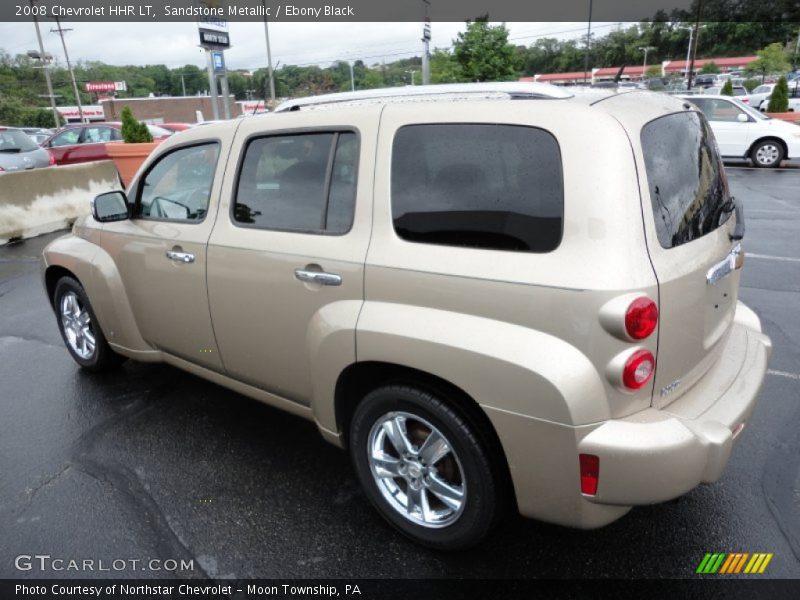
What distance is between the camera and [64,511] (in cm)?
291

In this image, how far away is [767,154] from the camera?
13.9 meters

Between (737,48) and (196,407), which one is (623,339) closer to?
(196,407)

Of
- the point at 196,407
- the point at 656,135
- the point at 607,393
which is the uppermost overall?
the point at 656,135

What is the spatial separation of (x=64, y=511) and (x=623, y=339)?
9.03ft

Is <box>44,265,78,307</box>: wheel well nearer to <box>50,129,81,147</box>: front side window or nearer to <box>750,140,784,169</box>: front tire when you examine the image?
<box>50,129,81,147</box>: front side window

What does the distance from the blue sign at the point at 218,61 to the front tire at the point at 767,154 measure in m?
12.3

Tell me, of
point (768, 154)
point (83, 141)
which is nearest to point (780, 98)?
point (768, 154)

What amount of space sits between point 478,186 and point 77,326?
3.56 metres

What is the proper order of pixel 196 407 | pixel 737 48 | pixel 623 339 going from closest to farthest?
pixel 623 339 → pixel 196 407 → pixel 737 48

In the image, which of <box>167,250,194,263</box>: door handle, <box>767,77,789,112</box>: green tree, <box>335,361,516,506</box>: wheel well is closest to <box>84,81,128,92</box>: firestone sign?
<box>767,77,789,112</box>: green tree

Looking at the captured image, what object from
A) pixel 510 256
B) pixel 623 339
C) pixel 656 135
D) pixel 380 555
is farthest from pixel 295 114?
pixel 380 555

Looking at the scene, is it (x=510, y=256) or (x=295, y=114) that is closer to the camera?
(x=510, y=256)

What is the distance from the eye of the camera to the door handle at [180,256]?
3.23 m

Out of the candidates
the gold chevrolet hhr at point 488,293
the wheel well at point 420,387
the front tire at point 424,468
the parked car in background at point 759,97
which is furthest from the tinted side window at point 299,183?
the parked car in background at point 759,97
